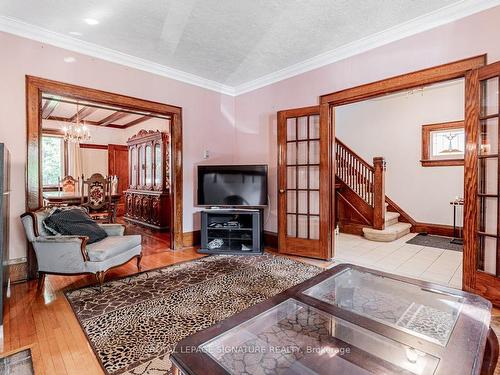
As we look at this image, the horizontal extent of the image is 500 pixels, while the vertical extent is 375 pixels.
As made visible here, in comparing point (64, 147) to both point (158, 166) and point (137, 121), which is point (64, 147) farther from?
point (158, 166)

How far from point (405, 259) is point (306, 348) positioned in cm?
311

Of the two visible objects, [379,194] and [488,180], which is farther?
[379,194]

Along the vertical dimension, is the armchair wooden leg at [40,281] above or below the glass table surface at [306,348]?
below

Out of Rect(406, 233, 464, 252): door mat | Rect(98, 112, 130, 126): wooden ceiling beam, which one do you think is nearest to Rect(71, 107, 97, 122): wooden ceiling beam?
Rect(98, 112, 130, 126): wooden ceiling beam

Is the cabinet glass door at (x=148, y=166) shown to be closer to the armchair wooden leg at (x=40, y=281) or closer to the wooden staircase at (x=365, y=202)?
the armchair wooden leg at (x=40, y=281)

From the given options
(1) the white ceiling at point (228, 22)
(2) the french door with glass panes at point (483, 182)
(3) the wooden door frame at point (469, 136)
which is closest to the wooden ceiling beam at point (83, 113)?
(1) the white ceiling at point (228, 22)

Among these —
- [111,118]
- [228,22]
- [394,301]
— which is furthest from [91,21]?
[111,118]

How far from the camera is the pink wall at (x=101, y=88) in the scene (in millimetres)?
2838

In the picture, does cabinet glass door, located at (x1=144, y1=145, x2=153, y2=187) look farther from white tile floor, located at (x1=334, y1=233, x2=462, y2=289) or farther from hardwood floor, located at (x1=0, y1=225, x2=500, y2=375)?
white tile floor, located at (x1=334, y1=233, x2=462, y2=289)

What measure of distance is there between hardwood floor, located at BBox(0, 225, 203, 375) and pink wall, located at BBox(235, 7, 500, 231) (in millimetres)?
2746

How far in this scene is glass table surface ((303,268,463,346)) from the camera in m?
1.40

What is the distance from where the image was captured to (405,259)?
149 inches

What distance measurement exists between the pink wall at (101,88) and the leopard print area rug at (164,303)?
1.22 metres

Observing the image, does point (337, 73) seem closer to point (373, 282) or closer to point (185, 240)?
point (373, 282)
